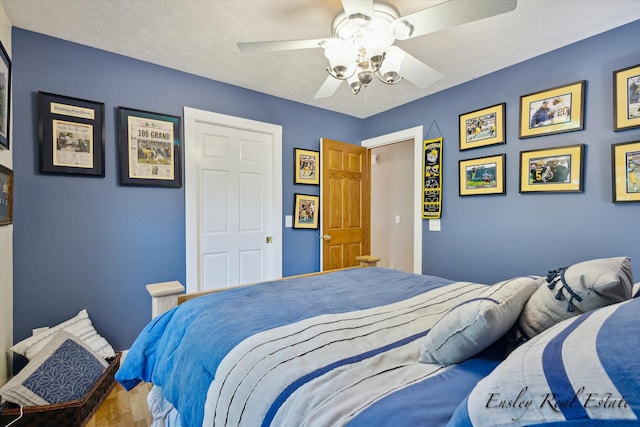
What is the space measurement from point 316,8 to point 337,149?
1.93 meters

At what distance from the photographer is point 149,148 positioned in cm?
256

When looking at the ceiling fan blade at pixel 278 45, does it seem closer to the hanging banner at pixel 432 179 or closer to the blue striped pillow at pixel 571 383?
the blue striped pillow at pixel 571 383

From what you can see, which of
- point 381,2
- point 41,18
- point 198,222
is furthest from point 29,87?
point 381,2

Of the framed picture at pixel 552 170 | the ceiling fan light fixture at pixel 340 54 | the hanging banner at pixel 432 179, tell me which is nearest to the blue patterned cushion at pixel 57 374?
the ceiling fan light fixture at pixel 340 54

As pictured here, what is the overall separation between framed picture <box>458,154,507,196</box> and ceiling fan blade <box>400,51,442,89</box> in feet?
3.90

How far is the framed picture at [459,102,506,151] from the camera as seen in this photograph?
2.68 m

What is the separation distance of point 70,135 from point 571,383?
120 inches

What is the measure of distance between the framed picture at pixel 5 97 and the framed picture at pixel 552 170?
380 centimetres

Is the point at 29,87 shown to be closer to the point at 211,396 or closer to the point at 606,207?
the point at 211,396

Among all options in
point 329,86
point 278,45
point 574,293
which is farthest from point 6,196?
point 574,293

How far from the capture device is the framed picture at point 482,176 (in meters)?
2.69

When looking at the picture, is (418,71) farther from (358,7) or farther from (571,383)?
(571,383)

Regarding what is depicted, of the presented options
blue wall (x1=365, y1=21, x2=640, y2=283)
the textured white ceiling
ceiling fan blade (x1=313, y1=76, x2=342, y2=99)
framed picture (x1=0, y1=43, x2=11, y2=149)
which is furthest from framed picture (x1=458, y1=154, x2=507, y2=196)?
framed picture (x1=0, y1=43, x2=11, y2=149)

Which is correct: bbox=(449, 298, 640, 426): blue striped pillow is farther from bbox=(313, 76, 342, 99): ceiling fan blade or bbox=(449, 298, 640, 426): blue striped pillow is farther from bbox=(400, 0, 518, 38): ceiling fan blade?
bbox=(313, 76, 342, 99): ceiling fan blade
